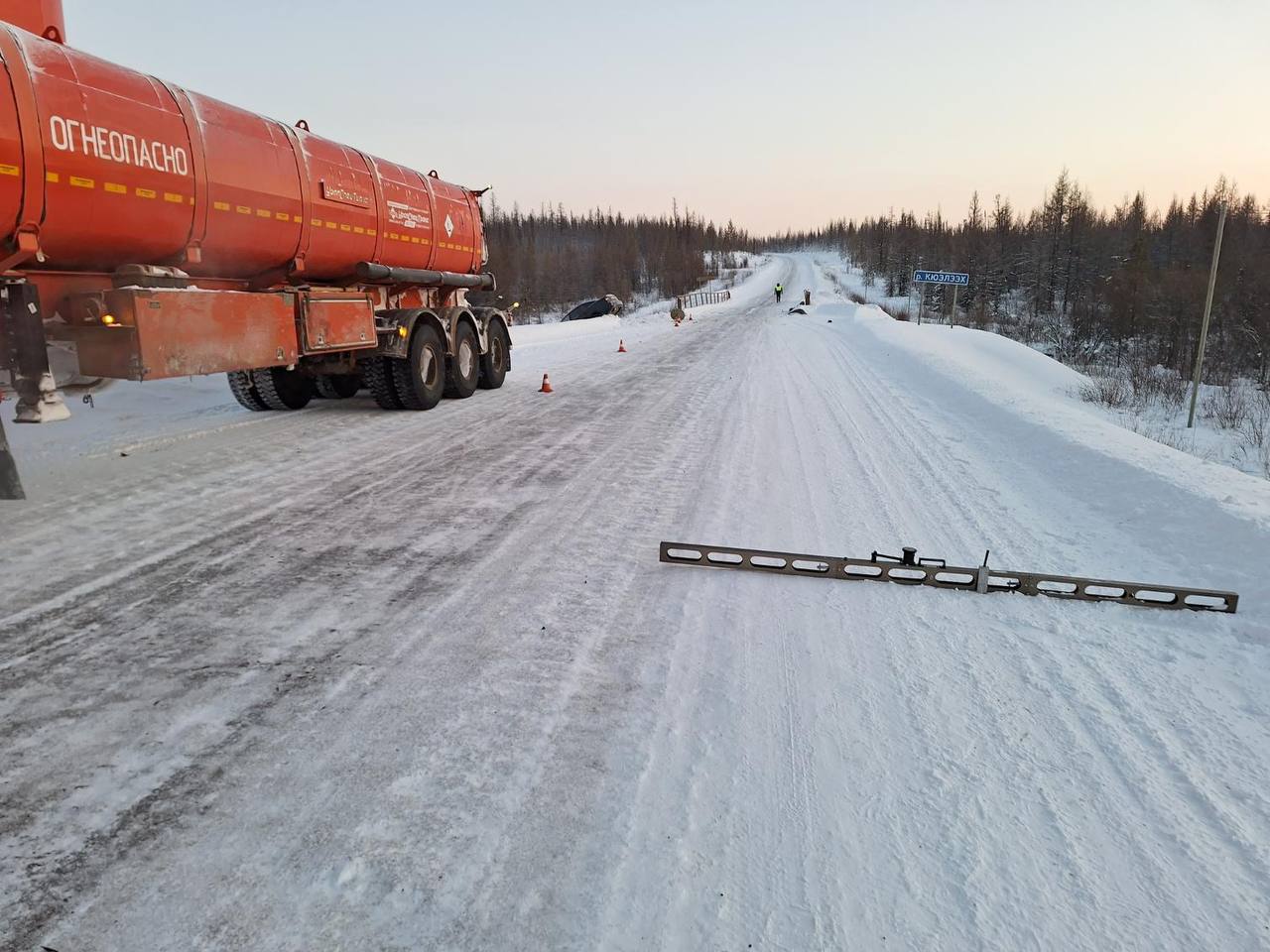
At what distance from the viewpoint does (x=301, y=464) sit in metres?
7.29

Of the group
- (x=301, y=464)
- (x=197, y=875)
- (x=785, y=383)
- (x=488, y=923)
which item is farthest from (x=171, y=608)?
(x=785, y=383)

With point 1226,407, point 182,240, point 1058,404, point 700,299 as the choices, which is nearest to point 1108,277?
point 700,299

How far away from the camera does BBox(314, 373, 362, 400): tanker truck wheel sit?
37.4 ft

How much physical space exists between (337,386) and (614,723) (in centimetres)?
1008

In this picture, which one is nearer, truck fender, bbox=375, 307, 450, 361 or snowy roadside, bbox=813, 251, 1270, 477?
truck fender, bbox=375, 307, 450, 361

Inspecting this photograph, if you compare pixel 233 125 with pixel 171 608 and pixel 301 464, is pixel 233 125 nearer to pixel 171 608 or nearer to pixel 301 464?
pixel 301 464

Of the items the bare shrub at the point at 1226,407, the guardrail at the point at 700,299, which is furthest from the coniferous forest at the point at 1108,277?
the guardrail at the point at 700,299

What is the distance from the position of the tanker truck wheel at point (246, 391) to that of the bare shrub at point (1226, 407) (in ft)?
67.6

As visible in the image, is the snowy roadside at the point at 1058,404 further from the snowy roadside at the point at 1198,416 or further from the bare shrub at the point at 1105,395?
the snowy roadside at the point at 1198,416

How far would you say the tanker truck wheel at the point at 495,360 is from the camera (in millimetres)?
13368

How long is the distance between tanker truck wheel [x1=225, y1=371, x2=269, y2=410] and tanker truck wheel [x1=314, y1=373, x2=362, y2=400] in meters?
1.14

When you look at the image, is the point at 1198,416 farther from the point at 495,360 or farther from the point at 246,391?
the point at 246,391

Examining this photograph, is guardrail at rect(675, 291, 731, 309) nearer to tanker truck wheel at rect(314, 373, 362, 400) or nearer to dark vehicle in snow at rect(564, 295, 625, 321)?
dark vehicle in snow at rect(564, 295, 625, 321)

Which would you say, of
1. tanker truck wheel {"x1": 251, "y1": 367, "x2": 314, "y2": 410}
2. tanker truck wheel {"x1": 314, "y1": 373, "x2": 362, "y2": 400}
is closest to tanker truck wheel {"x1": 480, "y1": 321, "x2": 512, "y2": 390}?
tanker truck wheel {"x1": 314, "y1": 373, "x2": 362, "y2": 400}
